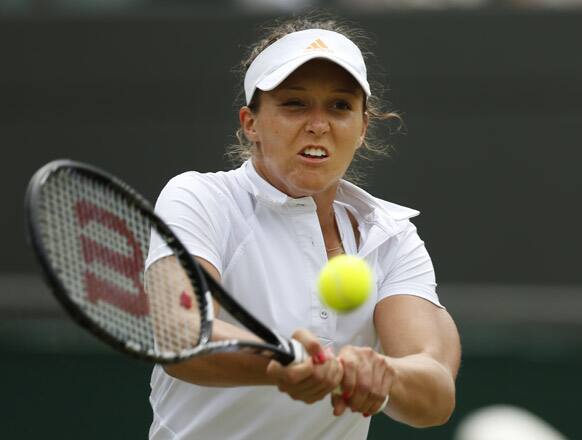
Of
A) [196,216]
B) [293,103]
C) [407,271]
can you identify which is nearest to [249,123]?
[293,103]

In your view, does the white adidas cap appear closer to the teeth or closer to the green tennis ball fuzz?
the teeth

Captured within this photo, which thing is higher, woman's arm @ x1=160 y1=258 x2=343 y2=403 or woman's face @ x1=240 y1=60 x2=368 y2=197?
woman's face @ x1=240 y1=60 x2=368 y2=197

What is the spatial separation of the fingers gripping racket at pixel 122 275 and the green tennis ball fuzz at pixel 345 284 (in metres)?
0.15

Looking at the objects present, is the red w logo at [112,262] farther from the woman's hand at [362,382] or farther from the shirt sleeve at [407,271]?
the shirt sleeve at [407,271]

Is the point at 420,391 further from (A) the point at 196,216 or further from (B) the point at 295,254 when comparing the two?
(A) the point at 196,216

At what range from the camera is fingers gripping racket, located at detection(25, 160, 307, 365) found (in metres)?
2.38

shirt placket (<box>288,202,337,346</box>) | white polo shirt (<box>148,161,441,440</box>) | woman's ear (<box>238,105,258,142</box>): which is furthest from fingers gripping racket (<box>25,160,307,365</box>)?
woman's ear (<box>238,105,258,142</box>)

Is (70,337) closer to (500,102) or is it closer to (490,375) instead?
(490,375)

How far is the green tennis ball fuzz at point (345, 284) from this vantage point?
2.66m

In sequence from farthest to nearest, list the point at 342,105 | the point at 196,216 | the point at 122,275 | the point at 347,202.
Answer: the point at 347,202
the point at 342,105
the point at 196,216
the point at 122,275

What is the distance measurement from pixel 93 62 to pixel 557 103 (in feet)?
9.13

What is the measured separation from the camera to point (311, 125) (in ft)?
9.60

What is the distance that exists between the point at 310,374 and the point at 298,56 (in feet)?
2.69

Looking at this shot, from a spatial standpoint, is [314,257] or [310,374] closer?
[310,374]
